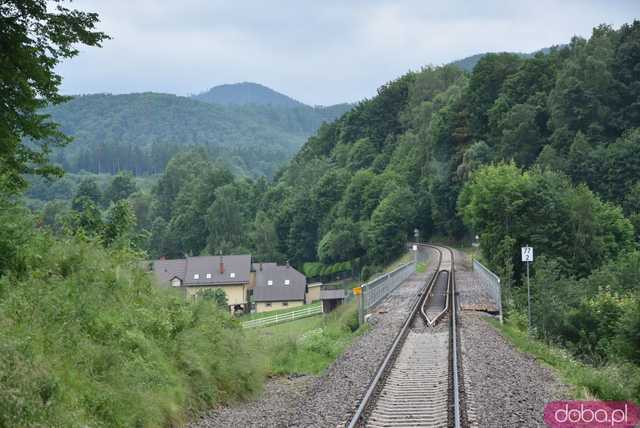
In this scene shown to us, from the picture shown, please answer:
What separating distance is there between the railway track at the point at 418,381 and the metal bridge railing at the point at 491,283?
2.87 meters

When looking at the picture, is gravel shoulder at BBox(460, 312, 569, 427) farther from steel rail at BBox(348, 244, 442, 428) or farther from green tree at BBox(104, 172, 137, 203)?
green tree at BBox(104, 172, 137, 203)

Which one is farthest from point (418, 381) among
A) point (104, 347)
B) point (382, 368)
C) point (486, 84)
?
point (486, 84)

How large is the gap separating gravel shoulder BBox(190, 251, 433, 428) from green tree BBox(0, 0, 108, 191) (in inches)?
252

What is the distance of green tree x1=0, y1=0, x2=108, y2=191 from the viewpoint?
1484 centimetres

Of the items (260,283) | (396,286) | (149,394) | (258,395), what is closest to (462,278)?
(396,286)

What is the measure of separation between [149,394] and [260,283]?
68254 mm

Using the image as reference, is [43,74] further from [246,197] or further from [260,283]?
[246,197]

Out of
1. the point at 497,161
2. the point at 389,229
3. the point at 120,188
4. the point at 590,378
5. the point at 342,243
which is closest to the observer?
the point at 590,378

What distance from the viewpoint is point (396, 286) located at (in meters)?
38.6

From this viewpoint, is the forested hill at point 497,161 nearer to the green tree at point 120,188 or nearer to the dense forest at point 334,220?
the dense forest at point 334,220

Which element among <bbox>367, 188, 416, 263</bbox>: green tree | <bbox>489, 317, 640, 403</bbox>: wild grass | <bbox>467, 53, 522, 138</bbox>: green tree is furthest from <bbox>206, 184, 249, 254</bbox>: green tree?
<bbox>489, 317, 640, 403</bbox>: wild grass

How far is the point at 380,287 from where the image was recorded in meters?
32.0

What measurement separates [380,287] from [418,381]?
56.6 ft

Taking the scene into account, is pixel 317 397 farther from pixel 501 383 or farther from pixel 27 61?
pixel 27 61
